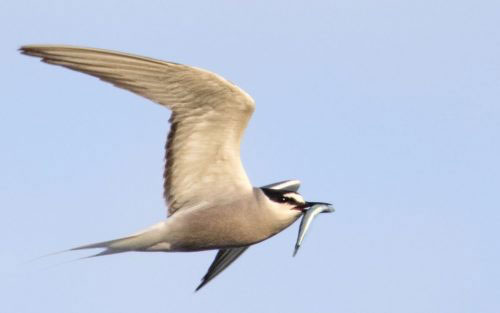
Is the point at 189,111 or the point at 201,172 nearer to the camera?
the point at 189,111

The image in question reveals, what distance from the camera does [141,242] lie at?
56.3ft

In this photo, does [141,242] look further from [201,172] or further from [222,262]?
[222,262]

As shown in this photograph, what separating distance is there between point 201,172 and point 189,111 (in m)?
0.97

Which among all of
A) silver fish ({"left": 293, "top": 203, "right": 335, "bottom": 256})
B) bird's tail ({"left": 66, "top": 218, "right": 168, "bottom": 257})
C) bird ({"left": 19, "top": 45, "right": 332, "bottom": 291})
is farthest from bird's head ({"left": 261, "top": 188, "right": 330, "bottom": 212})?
bird's tail ({"left": 66, "top": 218, "right": 168, "bottom": 257})

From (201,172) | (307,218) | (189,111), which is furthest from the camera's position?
(307,218)

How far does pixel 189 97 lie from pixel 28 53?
2090 millimetres

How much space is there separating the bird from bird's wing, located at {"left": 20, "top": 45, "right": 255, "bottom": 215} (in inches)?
0.5

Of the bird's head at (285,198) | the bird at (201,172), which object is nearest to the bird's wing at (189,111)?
the bird at (201,172)

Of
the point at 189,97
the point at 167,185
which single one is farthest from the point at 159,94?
the point at 167,185

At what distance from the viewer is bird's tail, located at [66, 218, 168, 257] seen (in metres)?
17.1

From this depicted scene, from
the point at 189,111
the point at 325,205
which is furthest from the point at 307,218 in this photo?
the point at 189,111

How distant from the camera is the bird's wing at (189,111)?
1625cm

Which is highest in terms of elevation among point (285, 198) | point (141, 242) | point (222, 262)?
point (285, 198)

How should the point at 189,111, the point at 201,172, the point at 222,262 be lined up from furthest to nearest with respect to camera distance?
1. the point at 222,262
2. the point at 201,172
3. the point at 189,111
